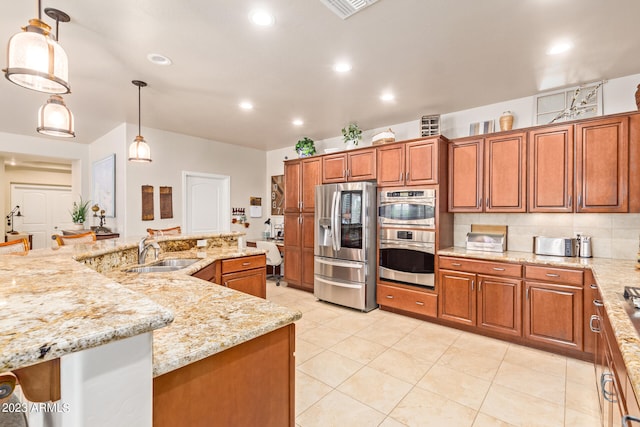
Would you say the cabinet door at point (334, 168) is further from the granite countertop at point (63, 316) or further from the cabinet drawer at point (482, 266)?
the granite countertop at point (63, 316)

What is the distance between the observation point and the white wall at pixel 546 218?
9.25 feet

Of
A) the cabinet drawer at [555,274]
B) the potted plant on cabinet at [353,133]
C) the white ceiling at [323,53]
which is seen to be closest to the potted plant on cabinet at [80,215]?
the white ceiling at [323,53]

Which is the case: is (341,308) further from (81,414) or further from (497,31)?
(81,414)

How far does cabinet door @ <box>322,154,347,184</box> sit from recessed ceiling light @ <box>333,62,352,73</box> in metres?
1.56

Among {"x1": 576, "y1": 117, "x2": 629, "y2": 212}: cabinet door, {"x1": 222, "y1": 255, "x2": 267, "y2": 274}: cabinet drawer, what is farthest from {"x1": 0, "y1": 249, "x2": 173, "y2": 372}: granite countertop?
{"x1": 576, "y1": 117, "x2": 629, "y2": 212}: cabinet door

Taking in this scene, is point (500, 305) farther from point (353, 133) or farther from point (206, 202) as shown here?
point (206, 202)

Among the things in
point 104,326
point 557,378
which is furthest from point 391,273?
point 104,326

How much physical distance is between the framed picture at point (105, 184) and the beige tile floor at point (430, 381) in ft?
12.3

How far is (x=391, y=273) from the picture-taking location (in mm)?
3721

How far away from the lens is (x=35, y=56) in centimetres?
142

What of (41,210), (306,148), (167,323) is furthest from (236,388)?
(41,210)

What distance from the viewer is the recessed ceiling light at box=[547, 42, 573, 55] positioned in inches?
89.7

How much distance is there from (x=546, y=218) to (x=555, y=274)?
0.80 m

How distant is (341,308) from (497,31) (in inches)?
133
